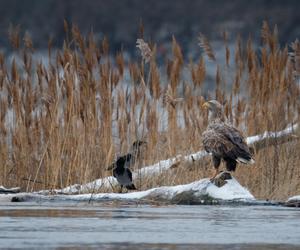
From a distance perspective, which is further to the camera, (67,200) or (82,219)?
(67,200)

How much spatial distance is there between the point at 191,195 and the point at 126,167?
101 cm

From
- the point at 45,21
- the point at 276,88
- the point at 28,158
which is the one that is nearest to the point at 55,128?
the point at 28,158

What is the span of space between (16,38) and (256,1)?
10.1 metres

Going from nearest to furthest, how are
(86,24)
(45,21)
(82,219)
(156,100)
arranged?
1. (82,219)
2. (156,100)
3. (45,21)
4. (86,24)

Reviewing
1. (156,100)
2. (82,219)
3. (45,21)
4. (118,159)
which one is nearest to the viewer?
(82,219)

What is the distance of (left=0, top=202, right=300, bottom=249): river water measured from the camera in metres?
5.83

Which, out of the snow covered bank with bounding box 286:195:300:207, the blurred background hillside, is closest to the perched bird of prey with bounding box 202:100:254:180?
the snow covered bank with bounding box 286:195:300:207

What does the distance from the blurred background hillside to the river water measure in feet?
34.3

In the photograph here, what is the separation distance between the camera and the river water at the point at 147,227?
5.83 m

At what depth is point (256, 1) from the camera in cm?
2023

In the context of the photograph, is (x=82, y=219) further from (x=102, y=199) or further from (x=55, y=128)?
(x=55, y=128)

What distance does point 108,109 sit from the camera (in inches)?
422

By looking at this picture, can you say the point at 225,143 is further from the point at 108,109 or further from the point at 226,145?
the point at 108,109

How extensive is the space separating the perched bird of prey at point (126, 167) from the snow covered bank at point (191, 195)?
443mm
